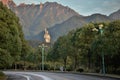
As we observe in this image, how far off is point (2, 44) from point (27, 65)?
69.3 m

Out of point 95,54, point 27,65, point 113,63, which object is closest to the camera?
point 113,63

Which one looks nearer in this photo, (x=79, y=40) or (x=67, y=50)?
(x=79, y=40)

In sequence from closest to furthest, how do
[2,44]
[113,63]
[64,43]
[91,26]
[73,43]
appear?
1. [2,44]
2. [113,63]
3. [91,26]
4. [73,43]
5. [64,43]

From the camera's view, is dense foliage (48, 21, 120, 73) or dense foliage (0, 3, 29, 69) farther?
dense foliage (48, 21, 120, 73)

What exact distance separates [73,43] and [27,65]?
39.3m

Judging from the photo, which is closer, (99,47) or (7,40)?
(7,40)

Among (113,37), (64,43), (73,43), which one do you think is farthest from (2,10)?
(64,43)

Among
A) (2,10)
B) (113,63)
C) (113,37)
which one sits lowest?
(113,63)

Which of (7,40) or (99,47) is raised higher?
(7,40)

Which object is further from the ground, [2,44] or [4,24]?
[4,24]

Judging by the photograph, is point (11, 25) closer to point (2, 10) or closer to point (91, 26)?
point (2, 10)

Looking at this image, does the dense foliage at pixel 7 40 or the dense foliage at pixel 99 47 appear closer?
the dense foliage at pixel 7 40

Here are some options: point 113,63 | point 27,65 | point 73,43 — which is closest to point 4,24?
point 113,63

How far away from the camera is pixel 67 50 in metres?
77.8
